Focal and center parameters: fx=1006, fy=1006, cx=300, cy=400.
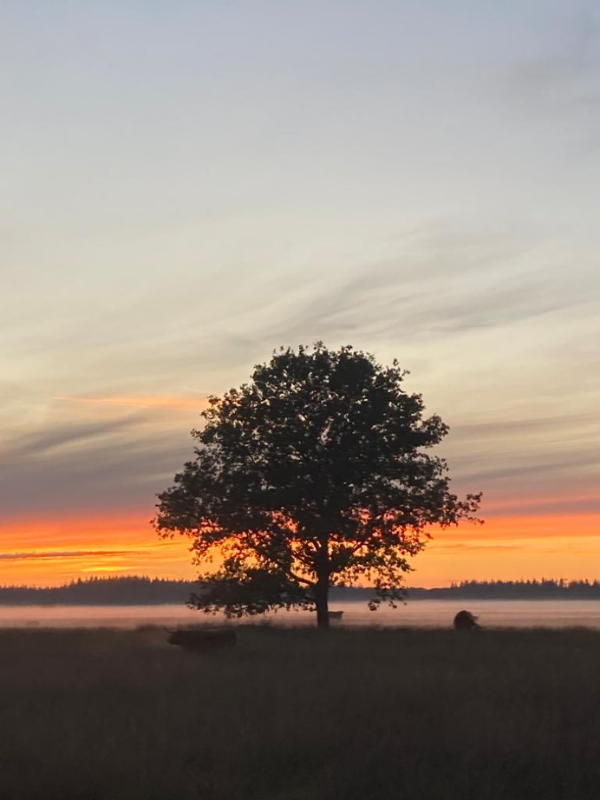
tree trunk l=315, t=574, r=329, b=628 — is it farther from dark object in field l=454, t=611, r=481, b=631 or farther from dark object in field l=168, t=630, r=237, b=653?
dark object in field l=168, t=630, r=237, b=653

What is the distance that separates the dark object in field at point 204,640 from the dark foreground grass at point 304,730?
16.8 feet

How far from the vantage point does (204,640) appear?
33.1m

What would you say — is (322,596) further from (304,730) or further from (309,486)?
(304,730)

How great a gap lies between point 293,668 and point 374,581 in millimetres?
20220

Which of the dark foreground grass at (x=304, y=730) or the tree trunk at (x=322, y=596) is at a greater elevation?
the tree trunk at (x=322, y=596)

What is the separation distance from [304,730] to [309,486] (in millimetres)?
27902

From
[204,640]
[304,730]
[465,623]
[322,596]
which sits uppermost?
[322,596]

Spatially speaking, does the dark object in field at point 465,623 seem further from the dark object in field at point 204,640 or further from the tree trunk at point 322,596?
the dark object in field at point 204,640

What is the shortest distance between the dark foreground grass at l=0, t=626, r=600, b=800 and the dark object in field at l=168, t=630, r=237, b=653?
511 cm

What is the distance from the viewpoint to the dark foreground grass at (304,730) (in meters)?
13.6

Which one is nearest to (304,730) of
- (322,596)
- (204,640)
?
(204,640)

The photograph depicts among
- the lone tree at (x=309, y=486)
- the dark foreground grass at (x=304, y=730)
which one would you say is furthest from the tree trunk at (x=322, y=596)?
the dark foreground grass at (x=304, y=730)

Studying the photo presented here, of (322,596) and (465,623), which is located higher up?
(322,596)

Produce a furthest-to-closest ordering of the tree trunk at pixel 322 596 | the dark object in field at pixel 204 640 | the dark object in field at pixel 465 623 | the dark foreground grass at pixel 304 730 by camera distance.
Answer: the dark object in field at pixel 465 623 < the tree trunk at pixel 322 596 < the dark object in field at pixel 204 640 < the dark foreground grass at pixel 304 730
